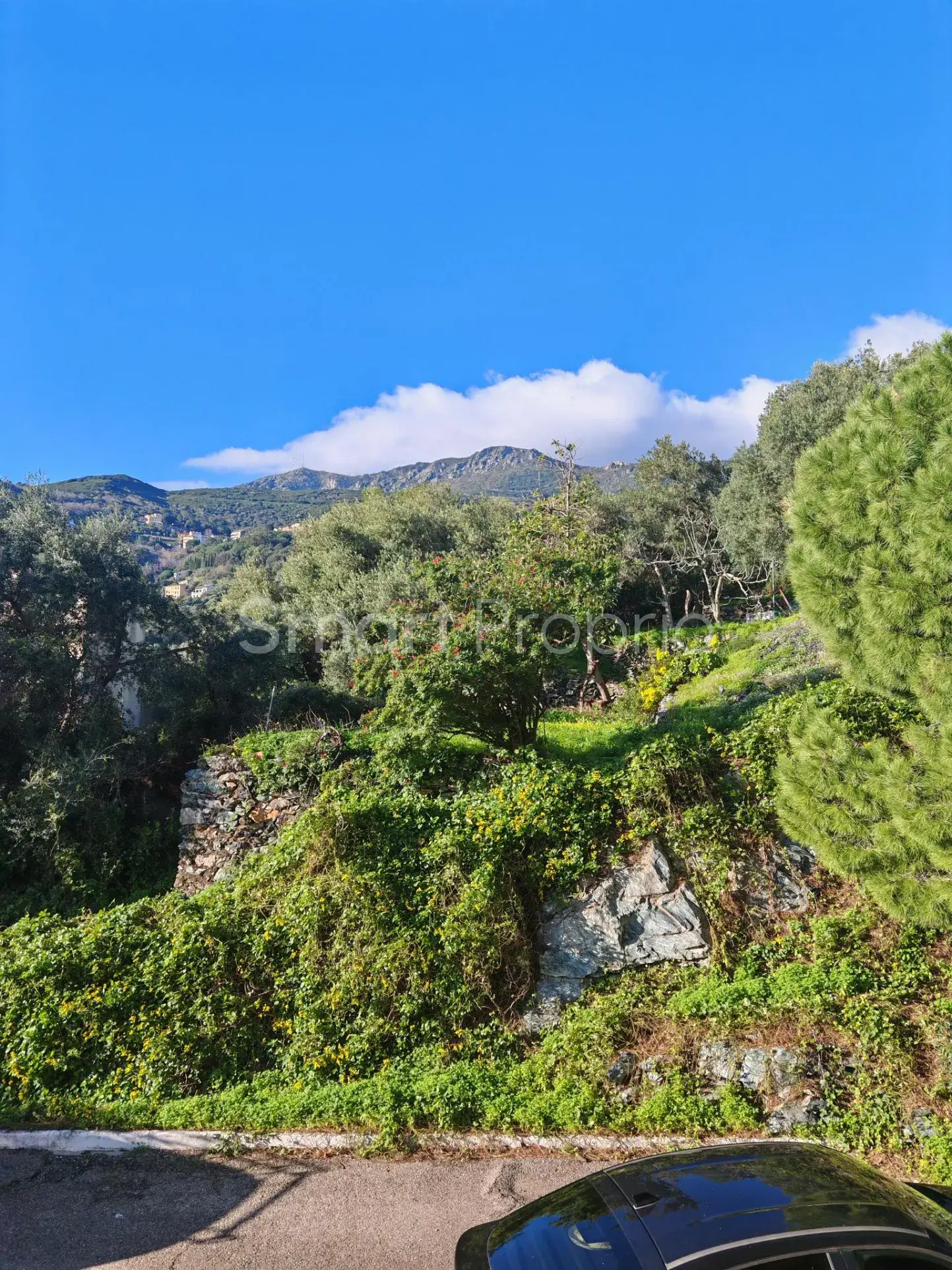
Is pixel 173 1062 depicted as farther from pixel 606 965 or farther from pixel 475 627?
pixel 475 627

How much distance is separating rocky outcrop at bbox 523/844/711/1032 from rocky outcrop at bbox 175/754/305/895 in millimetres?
4743

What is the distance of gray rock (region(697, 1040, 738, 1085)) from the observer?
19.9ft

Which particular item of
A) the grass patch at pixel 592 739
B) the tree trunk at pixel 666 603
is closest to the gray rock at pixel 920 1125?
the grass patch at pixel 592 739

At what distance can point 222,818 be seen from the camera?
10945 mm

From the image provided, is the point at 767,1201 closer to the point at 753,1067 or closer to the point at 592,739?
the point at 753,1067

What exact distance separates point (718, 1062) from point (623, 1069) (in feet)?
2.82

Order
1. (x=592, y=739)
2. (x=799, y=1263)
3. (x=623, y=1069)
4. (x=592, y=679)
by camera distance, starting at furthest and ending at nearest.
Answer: (x=592, y=679) < (x=592, y=739) < (x=623, y=1069) < (x=799, y=1263)

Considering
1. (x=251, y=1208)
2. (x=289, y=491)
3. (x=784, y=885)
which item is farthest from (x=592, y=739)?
(x=289, y=491)

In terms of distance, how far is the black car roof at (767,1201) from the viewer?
10.3ft

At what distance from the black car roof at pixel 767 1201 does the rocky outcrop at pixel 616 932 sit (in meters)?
3.44

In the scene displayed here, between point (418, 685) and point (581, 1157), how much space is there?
18.3 feet

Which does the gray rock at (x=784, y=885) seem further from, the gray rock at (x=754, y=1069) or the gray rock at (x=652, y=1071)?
the gray rock at (x=652, y=1071)

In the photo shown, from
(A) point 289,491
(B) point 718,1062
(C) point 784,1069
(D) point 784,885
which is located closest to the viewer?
(C) point 784,1069

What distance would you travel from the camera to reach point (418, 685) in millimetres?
9523
